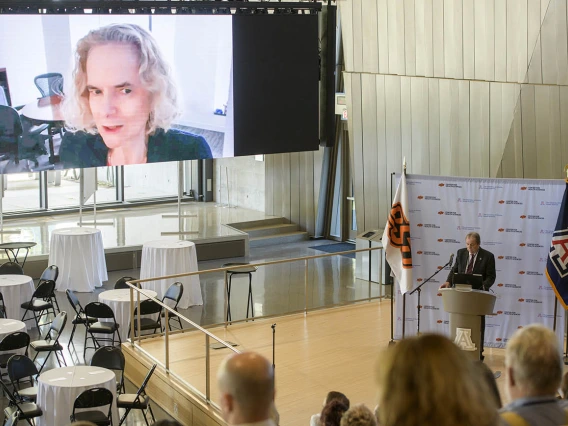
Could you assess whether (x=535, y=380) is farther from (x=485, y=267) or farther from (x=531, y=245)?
(x=531, y=245)

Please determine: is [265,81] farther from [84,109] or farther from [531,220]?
[531,220]

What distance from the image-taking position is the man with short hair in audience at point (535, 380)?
259cm

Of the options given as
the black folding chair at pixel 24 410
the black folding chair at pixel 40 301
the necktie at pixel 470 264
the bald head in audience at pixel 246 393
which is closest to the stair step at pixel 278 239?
the black folding chair at pixel 40 301

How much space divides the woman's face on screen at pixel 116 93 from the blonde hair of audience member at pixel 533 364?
11.9m

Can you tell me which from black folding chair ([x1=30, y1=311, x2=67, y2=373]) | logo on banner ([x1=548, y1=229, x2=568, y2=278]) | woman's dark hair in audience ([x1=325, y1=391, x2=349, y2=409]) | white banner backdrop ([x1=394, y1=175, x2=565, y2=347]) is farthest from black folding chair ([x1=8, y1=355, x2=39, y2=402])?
logo on banner ([x1=548, y1=229, x2=568, y2=278])

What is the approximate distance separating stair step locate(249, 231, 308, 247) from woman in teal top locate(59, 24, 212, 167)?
4.51 m

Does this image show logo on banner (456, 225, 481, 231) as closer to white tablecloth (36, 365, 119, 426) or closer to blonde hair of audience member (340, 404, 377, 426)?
white tablecloth (36, 365, 119, 426)

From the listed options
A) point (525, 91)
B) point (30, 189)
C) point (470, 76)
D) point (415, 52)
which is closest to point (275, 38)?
point (415, 52)

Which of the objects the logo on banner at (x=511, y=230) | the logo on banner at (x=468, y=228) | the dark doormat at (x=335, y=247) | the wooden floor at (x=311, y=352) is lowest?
the wooden floor at (x=311, y=352)

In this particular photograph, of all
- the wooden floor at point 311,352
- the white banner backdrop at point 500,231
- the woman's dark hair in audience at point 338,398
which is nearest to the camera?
the woman's dark hair in audience at point 338,398

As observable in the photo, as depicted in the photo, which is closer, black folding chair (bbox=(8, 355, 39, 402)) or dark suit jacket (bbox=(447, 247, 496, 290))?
black folding chair (bbox=(8, 355, 39, 402))

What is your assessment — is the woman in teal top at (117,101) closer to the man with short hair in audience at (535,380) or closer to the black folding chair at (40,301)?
the black folding chair at (40,301)

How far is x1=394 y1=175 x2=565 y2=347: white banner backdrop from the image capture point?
9.24m

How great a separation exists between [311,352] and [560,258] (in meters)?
3.09
